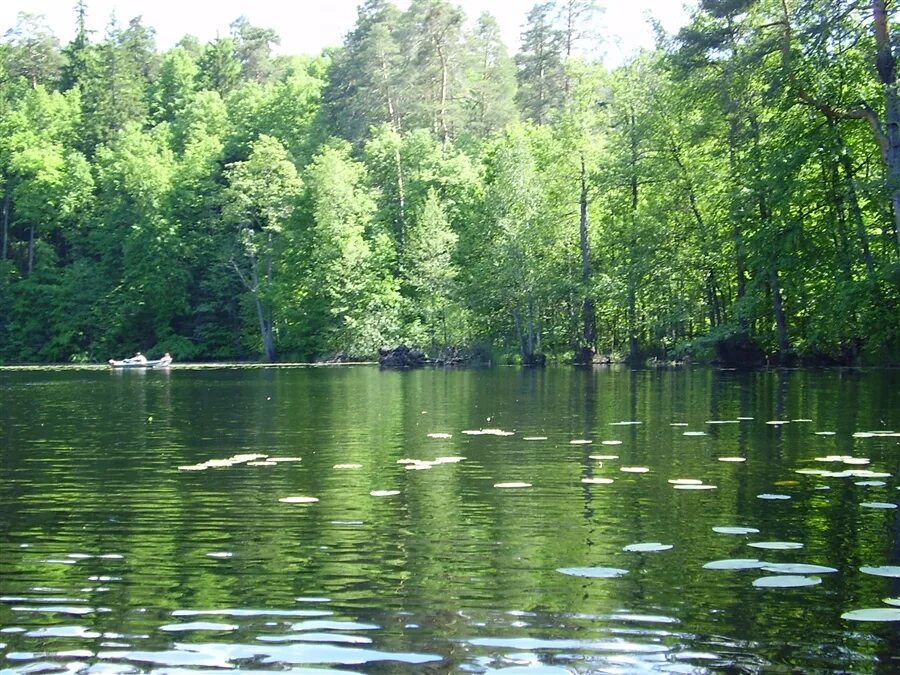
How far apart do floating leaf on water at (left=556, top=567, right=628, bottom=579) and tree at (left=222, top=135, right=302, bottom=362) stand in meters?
64.4

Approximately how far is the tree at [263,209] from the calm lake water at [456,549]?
2131 inches

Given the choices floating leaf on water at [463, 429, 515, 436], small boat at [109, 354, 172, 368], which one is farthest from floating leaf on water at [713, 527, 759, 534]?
small boat at [109, 354, 172, 368]

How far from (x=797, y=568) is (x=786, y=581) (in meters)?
0.42

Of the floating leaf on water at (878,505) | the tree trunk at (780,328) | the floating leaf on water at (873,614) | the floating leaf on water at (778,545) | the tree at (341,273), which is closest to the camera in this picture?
the floating leaf on water at (873,614)

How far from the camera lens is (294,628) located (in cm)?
630

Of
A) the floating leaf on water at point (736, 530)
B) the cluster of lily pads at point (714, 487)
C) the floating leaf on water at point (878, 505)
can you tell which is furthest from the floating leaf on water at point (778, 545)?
the floating leaf on water at point (878, 505)

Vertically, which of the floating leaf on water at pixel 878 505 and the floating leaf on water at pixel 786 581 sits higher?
the floating leaf on water at pixel 878 505

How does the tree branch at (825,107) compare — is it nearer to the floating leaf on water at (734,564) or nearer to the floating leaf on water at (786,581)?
the floating leaf on water at (734,564)

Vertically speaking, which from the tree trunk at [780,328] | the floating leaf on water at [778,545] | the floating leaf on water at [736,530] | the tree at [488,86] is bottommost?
the floating leaf on water at [778,545]

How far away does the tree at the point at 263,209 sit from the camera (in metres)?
72.2

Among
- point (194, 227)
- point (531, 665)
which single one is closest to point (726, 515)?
point (531, 665)

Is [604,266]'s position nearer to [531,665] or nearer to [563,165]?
[563,165]

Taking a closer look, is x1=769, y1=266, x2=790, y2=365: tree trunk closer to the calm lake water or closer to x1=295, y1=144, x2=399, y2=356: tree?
the calm lake water

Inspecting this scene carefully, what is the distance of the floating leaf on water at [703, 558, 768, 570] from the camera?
7.62 meters
